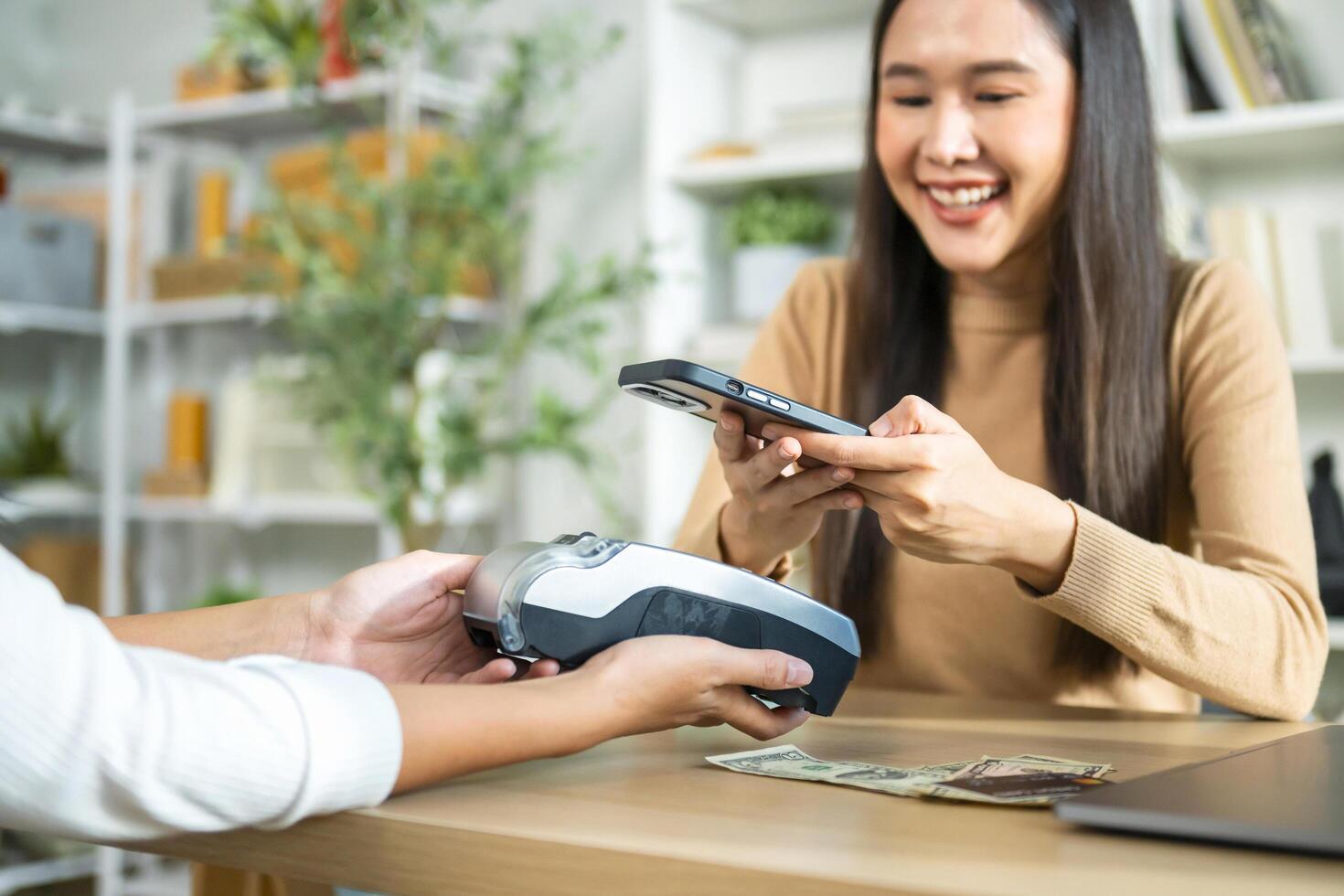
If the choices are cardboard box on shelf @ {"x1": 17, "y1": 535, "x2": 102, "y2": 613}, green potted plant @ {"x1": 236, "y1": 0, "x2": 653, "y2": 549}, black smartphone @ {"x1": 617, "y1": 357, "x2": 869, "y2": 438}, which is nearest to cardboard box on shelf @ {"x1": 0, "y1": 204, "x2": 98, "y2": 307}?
cardboard box on shelf @ {"x1": 17, "y1": 535, "x2": 102, "y2": 613}

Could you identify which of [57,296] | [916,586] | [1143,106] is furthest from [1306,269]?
[57,296]

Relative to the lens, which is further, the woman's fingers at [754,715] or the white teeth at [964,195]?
the white teeth at [964,195]

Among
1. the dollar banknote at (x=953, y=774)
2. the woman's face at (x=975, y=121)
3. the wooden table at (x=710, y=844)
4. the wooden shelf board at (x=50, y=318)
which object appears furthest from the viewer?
the wooden shelf board at (x=50, y=318)

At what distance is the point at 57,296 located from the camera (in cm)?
331

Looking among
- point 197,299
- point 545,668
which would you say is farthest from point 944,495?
point 197,299

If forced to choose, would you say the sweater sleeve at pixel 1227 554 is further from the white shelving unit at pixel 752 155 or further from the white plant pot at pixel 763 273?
the white plant pot at pixel 763 273

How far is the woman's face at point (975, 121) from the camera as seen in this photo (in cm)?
128

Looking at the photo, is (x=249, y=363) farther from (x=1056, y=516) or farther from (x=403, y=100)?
(x=1056, y=516)

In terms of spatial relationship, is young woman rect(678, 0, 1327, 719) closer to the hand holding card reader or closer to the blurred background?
the hand holding card reader

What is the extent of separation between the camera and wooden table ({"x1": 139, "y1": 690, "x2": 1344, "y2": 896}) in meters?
0.51

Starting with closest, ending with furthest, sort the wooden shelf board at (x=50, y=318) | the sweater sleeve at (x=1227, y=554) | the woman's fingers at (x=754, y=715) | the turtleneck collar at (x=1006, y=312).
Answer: the woman's fingers at (x=754, y=715), the sweater sleeve at (x=1227, y=554), the turtleneck collar at (x=1006, y=312), the wooden shelf board at (x=50, y=318)

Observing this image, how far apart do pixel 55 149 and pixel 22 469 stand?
873 millimetres

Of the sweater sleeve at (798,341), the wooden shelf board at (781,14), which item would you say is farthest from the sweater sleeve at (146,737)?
the wooden shelf board at (781,14)

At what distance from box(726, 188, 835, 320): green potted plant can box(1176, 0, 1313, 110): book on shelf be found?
2.38ft
